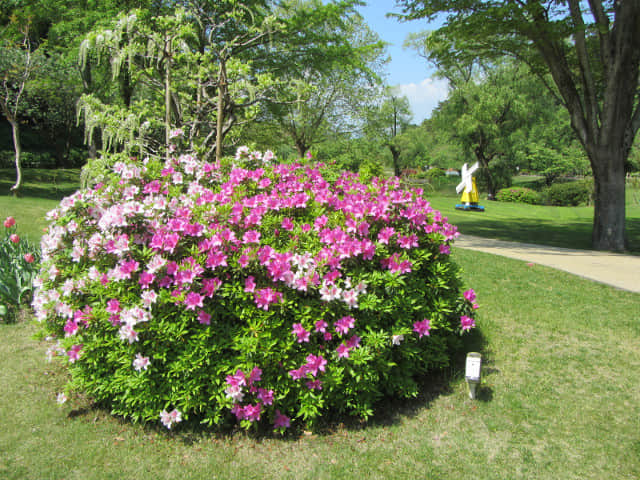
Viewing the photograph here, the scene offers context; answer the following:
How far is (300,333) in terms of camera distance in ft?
10.4

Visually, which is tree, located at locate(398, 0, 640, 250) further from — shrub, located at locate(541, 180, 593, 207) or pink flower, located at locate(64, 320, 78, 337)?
shrub, located at locate(541, 180, 593, 207)

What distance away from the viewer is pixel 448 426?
352 cm

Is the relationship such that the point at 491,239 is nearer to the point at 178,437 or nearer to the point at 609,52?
the point at 609,52

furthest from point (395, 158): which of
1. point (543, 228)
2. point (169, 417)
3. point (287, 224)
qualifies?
point (169, 417)

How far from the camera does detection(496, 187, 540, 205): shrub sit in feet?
96.9

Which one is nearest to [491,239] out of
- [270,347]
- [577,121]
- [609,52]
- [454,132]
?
[577,121]

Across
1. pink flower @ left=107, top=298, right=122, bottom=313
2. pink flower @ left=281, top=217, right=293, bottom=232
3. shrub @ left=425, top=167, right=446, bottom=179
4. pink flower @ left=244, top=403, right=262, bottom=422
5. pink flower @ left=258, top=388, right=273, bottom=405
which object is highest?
shrub @ left=425, top=167, right=446, bottom=179

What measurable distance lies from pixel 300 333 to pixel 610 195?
34.6 ft

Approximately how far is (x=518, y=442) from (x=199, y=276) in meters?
2.54

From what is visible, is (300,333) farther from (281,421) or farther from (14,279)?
(14,279)

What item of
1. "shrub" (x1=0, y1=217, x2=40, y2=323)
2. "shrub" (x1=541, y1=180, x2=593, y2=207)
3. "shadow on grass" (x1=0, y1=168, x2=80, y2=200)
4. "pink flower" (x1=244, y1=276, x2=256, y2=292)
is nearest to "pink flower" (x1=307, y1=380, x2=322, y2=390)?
"pink flower" (x1=244, y1=276, x2=256, y2=292)

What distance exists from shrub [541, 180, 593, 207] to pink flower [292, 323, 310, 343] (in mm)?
29244

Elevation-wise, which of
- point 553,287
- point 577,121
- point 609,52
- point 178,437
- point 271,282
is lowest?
point 178,437

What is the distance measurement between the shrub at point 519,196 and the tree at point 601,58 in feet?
63.0
